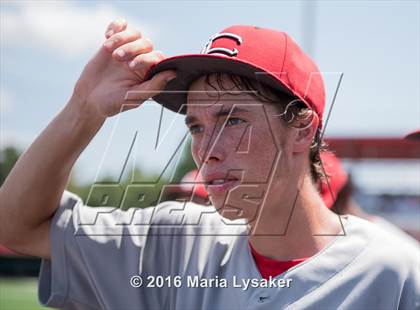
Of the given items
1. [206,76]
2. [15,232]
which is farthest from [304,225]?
[15,232]

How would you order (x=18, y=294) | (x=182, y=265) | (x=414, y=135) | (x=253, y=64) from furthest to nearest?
(x=18, y=294), (x=414, y=135), (x=182, y=265), (x=253, y=64)

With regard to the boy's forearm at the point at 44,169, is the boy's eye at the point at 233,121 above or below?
above

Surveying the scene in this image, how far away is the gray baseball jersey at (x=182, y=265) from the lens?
70.3 inches

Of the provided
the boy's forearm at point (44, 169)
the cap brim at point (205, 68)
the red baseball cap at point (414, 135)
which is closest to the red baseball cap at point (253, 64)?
the cap brim at point (205, 68)

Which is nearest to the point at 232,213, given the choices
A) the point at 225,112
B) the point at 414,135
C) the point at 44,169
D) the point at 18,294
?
the point at 225,112

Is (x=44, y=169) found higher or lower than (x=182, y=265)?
higher

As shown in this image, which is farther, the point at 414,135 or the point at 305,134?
the point at 414,135

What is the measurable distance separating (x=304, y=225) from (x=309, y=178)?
0.81 feet

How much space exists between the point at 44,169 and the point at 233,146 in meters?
0.60

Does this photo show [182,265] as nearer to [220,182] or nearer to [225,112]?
[220,182]

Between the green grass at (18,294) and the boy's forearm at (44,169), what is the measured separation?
6.56m

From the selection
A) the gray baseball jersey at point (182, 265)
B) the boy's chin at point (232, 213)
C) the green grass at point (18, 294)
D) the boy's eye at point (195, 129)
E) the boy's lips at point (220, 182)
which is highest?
the boy's eye at point (195, 129)

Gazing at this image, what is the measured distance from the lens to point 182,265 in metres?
2.02

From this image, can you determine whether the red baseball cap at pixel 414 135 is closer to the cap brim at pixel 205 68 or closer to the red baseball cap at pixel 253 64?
the red baseball cap at pixel 253 64
